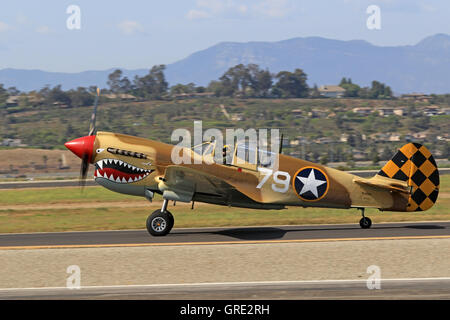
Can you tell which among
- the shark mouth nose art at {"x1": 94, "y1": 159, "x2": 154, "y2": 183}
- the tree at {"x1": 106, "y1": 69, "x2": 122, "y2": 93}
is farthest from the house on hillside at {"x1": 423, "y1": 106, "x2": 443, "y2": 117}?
the shark mouth nose art at {"x1": 94, "y1": 159, "x2": 154, "y2": 183}

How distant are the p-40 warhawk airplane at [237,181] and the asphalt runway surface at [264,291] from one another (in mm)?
4290

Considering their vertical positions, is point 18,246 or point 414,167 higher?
point 414,167

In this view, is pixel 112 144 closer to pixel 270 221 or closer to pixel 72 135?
pixel 270 221

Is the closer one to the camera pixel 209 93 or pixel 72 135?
pixel 72 135

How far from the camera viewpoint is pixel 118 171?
13633 millimetres

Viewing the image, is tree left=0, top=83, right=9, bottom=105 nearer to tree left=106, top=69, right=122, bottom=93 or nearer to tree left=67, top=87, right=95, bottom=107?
tree left=67, top=87, right=95, bottom=107

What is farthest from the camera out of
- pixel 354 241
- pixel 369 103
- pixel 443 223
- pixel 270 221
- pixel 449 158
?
pixel 369 103

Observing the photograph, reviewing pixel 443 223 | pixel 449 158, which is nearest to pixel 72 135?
pixel 449 158

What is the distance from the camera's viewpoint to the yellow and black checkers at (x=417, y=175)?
14336 mm

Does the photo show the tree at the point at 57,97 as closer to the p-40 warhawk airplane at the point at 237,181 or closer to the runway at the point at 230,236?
the runway at the point at 230,236

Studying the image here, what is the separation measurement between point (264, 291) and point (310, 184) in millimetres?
5471

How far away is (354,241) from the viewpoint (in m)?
12.8

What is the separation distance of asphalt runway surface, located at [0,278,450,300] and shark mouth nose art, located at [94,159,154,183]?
187 inches

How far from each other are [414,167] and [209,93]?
160 metres
